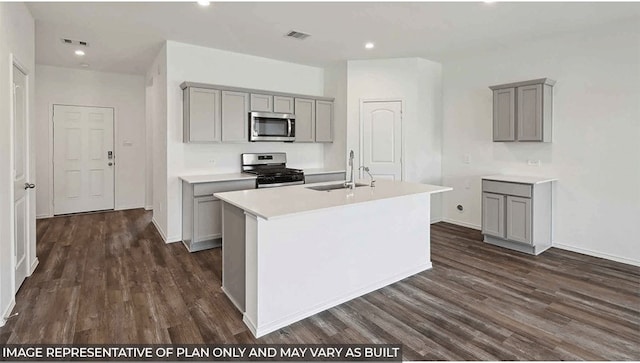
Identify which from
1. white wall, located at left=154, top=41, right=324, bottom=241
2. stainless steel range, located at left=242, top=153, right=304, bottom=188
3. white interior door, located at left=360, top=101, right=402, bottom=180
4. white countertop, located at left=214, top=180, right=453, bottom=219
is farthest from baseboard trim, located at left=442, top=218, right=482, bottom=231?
white wall, located at left=154, top=41, right=324, bottom=241

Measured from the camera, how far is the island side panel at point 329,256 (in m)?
2.38

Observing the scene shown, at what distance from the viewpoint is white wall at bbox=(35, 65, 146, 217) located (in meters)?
5.93

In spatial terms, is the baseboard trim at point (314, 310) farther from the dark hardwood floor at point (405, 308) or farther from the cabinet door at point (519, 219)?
the cabinet door at point (519, 219)

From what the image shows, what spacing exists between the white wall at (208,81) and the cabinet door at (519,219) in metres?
3.22

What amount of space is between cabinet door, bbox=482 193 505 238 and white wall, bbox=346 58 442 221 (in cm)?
118

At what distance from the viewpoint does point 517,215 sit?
412cm

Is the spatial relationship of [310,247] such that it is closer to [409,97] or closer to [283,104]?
[283,104]

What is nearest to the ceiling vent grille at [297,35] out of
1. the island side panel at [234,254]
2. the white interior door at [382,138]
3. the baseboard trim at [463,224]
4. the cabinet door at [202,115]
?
the cabinet door at [202,115]

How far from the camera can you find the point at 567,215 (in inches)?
168

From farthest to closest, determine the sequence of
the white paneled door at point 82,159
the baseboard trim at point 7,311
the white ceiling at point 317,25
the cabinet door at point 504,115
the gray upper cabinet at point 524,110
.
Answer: the white paneled door at point 82,159
the cabinet door at point 504,115
the gray upper cabinet at point 524,110
the white ceiling at point 317,25
the baseboard trim at point 7,311

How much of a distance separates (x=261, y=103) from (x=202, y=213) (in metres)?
1.79

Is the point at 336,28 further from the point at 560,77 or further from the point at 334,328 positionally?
the point at 334,328

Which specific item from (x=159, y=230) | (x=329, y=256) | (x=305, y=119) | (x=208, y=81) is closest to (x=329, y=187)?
(x=329, y=256)

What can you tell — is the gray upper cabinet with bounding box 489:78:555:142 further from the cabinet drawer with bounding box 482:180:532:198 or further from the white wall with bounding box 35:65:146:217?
the white wall with bounding box 35:65:146:217
